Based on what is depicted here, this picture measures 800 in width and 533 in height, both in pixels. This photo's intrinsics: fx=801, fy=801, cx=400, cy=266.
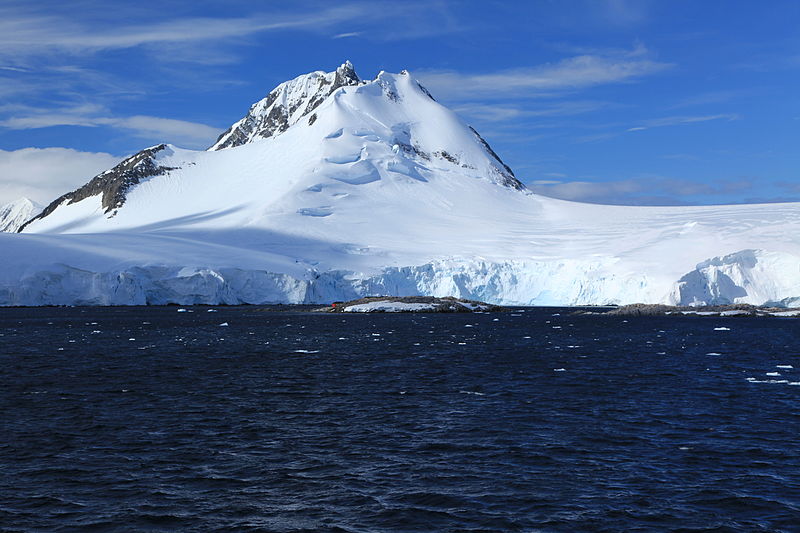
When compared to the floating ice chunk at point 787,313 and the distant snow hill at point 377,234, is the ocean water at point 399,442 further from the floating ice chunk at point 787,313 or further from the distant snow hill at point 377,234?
the distant snow hill at point 377,234

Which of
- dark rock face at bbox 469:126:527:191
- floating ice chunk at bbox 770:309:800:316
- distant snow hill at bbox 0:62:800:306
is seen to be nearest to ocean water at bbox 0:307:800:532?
floating ice chunk at bbox 770:309:800:316

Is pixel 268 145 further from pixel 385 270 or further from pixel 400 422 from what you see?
pixel 400 422

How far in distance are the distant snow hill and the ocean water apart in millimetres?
58965

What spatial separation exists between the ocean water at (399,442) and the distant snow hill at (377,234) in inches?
2321

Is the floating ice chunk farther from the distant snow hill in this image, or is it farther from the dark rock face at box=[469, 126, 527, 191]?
the dark rock face at box=[469, 126, 527, 191]

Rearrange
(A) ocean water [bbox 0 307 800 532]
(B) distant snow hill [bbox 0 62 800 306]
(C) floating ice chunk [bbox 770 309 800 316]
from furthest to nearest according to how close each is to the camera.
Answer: (B) distant snow hill [bbox 0 62 800 306] < (C) floating ice chunk [bbox 770 309 800 316] < (A) ocean water [bbox 0 307 800 532]

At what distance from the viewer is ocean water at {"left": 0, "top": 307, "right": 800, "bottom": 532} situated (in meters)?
15.0

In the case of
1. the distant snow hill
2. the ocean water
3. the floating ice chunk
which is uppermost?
the distant snow hill

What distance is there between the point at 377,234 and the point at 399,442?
115261mm

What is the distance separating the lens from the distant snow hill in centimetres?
9831

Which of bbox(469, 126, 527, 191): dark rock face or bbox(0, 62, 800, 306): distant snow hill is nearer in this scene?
bbox(0, 62, 800, 306): distant snow hill

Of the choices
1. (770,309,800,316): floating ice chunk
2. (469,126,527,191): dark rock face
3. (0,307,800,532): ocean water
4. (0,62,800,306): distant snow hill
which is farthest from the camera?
(469,126,527,191): dark rock face

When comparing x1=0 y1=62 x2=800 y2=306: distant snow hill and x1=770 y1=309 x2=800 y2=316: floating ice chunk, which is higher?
x1=0 y1=62 x2=800 y2=306: distant snow hill

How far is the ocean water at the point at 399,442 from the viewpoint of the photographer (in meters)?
15.0
